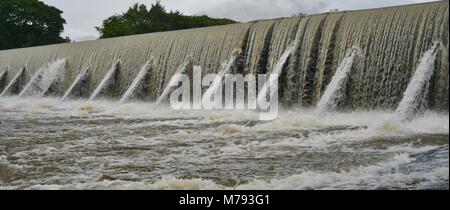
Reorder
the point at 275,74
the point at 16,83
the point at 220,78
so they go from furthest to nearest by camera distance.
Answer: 1. the point at 16,83
2. the point at 220,78
3. the point at 275,74

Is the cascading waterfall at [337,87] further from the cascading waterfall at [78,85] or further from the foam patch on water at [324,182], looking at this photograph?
the cascading waterfall at [78,85]

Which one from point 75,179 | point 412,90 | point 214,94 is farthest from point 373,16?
point 75,179

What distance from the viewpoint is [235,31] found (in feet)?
49.2

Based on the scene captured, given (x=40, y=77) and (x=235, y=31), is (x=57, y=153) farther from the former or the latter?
(x=40, y=77)

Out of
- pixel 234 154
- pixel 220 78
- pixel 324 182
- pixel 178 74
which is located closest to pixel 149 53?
pixel 178 74

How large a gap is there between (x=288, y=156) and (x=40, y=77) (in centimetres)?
1898

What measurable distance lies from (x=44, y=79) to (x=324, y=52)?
14.5 m

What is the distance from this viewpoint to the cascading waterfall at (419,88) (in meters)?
9.36

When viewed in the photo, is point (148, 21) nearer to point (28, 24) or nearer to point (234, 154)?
A: point (28, 24)

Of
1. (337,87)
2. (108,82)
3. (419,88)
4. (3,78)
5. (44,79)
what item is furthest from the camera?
(3,78)

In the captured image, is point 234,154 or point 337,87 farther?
point 337,87

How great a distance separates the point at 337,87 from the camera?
1116 centimetres

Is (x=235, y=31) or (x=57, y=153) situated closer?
(x=57, y=153)

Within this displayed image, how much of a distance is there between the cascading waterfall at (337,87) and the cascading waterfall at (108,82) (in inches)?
368
